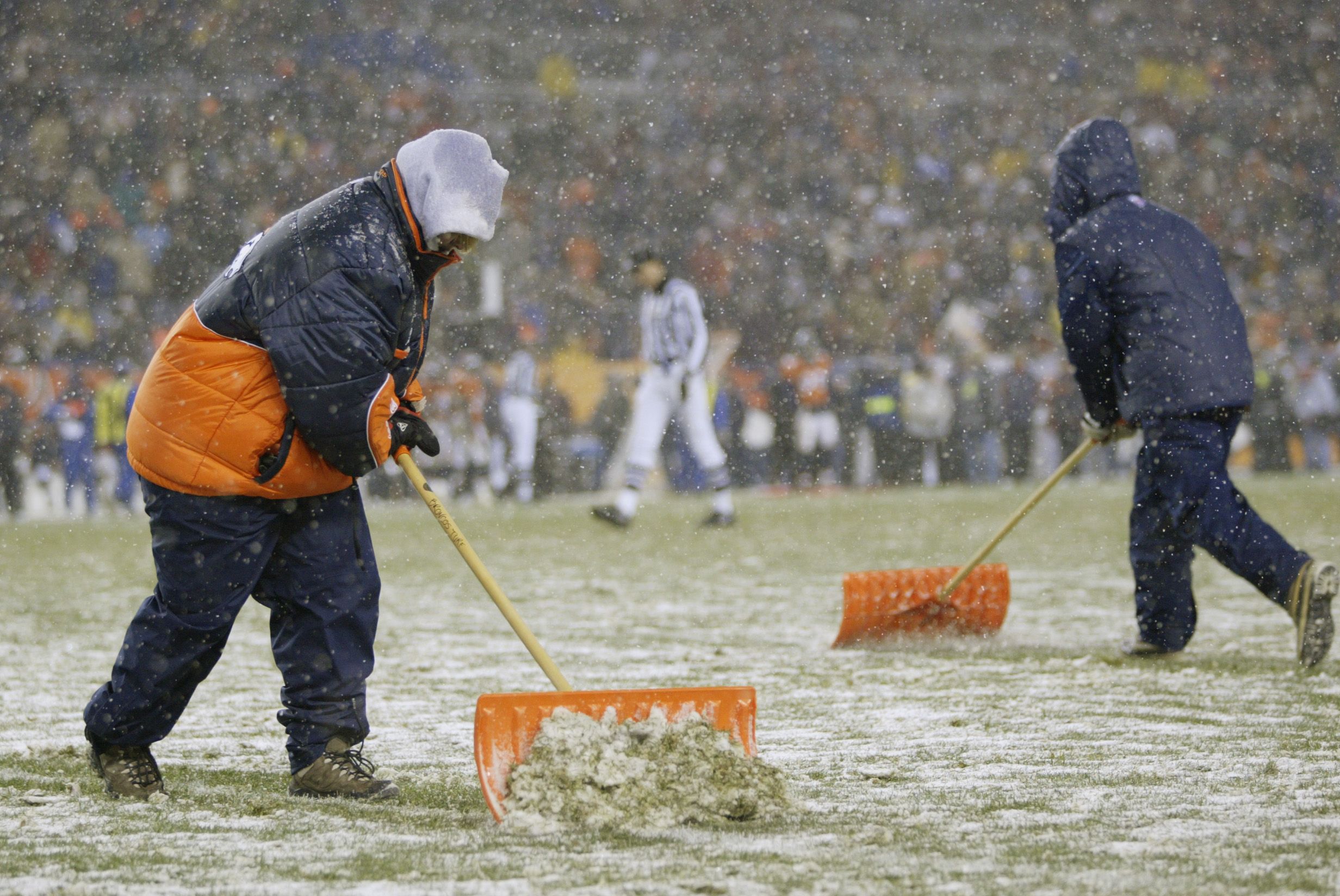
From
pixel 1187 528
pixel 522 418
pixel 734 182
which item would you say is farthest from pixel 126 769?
pixel 734 182

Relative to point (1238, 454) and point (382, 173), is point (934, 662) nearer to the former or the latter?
point (382, 173)

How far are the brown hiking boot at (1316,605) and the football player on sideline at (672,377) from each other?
7.20m

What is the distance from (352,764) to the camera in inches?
132

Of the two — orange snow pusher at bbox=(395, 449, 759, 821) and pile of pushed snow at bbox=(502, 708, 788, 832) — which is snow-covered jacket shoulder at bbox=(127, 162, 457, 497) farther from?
pile of pushed snow at bbox=(502, 708, 788, 832)

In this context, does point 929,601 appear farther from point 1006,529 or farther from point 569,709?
point 569,709

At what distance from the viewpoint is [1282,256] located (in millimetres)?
23172

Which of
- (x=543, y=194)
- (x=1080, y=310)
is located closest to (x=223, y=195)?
(x=543, y=194)

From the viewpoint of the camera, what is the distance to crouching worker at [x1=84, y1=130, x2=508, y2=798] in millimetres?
3102

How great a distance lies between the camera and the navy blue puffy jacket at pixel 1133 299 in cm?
503

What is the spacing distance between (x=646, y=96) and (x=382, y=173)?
22.2m

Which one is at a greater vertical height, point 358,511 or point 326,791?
point 358,511

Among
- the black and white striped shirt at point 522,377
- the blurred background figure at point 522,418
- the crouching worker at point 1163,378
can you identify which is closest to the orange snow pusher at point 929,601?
the crouching worker at point 1163,378

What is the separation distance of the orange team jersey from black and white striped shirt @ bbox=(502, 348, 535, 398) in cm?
331

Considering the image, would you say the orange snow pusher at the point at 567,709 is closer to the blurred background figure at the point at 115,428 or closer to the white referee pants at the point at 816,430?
the blurred background figure at the point at 115,428
